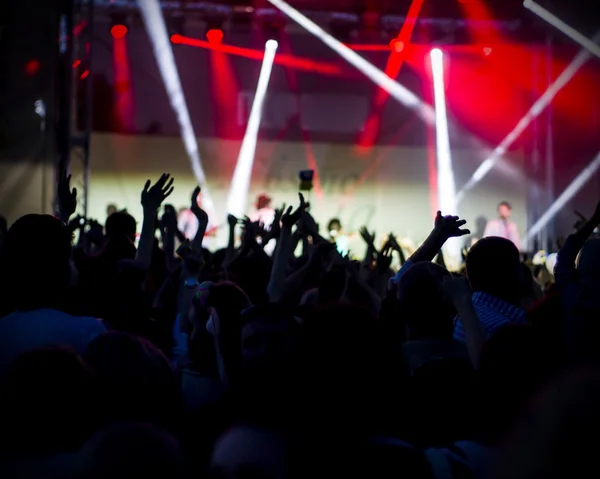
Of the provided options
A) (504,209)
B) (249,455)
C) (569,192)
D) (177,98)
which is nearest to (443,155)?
(504,209)

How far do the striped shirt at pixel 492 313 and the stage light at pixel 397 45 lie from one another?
11.5 m

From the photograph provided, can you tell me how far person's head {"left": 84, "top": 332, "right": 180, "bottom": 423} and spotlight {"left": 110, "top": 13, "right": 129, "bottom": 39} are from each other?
12353 millimetres

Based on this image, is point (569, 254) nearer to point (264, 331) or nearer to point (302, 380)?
point (264, 331)

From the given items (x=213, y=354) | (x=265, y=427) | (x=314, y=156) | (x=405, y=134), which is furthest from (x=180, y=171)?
(x=265, y=427)

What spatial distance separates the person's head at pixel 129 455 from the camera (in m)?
1.10

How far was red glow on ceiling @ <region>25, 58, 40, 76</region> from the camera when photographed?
10297 mm

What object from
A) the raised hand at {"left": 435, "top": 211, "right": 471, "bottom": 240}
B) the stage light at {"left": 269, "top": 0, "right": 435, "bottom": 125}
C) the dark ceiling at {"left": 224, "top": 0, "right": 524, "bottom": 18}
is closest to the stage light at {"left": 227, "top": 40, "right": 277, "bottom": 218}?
the stage light at {"left": 269, "top": 0, "right": 435, "bottom": 125}

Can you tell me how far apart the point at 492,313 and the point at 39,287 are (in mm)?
1388

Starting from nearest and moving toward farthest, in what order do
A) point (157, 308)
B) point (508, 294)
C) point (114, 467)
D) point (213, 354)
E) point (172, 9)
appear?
point (114, 467) → point (213, 354) → point (508, 294) → point (157, 308) → point (172, 9)

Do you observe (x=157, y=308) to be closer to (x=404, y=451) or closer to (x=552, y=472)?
(x=404, y=451)

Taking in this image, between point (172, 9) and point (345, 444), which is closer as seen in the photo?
point (345, 444)

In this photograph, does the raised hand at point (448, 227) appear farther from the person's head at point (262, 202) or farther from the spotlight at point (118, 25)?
the spotlight at point (118, 25)

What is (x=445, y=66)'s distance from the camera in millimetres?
14109

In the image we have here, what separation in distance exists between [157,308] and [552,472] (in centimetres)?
297
